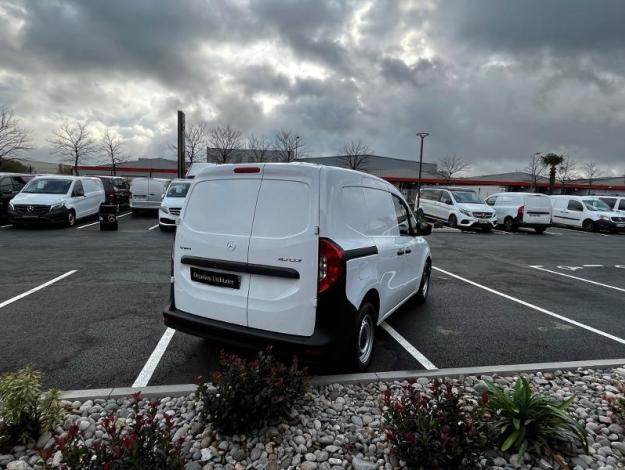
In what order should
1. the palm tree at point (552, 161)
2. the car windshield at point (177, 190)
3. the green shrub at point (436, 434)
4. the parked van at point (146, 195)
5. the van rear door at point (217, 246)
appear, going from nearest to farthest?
the green shrub at point (436, 434)
the van rear door at point (217, 246)
the car windshield at point (177, 190)
the parked van at point (146, 195)
the palm tree at point (552, 161)

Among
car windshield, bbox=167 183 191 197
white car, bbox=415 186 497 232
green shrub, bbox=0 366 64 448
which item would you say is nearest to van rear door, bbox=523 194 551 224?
white car, bbox=415 186 497 232

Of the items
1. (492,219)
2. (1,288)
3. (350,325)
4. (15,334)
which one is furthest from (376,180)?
(492,219)

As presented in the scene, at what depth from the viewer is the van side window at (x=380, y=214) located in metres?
3.90

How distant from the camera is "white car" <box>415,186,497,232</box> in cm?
1792

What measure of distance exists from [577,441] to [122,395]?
340 centimetres

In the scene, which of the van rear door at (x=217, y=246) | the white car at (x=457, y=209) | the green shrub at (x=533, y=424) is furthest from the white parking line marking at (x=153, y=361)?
the white car at (x=457, y=209)

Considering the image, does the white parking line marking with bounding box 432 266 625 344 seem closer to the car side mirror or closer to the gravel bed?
the gravel bed

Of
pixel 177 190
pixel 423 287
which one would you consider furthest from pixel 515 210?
pixel 177 190

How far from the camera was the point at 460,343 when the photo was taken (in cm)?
464

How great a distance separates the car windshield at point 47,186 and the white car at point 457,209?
16.8 m

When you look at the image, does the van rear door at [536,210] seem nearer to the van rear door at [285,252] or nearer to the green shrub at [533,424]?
the green shrub at [533,424]

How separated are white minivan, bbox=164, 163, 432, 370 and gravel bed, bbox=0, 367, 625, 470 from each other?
416mm

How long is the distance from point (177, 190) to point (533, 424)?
14334 mm

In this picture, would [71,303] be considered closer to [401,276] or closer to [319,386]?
[319,386]
